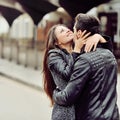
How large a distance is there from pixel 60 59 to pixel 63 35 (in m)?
Result: 0.22

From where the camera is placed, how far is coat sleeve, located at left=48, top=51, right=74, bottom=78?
2.68m

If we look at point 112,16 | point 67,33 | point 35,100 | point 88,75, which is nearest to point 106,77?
point 88,75

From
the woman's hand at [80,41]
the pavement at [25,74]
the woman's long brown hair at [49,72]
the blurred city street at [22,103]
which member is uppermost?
the woman's hand at [80,41]

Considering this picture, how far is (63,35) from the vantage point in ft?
9.84

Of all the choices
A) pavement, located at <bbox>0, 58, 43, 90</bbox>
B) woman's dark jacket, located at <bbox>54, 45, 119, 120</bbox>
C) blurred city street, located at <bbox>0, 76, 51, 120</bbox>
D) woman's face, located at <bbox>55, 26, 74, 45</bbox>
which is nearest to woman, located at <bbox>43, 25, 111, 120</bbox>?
woman's face, located at <bbox>55, 26, 74, 45</bbox>

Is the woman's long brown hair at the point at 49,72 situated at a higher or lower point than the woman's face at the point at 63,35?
lower

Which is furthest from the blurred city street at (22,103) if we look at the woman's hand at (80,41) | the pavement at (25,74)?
the woman's hand at (80,41)

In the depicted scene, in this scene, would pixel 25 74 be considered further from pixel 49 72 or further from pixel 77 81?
pixel 77 81

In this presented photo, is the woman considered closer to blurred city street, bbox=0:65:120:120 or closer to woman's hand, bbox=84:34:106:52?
woman's hand, bbox=84:34:106:52

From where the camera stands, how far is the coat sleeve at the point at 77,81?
8.11ft

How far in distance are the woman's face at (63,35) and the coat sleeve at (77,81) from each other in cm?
48

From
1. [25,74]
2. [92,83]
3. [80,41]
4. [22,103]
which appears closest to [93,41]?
[80,41]

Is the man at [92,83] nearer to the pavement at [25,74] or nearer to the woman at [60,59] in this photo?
the woman at [60,59]

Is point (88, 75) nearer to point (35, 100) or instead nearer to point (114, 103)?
point (114, 103)
